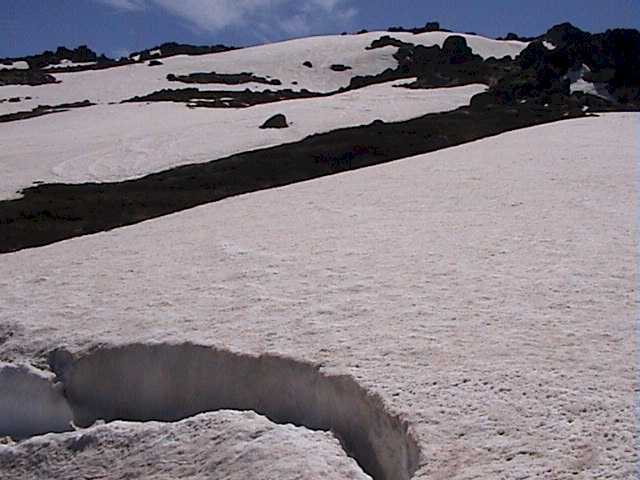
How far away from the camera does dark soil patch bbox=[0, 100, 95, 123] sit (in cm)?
3862

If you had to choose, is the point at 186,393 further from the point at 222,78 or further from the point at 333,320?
the point at 222,78

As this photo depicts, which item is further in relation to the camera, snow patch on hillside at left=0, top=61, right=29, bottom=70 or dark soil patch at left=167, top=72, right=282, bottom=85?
snow patch on hillside at left=0, top=61, right=29, bottom=70

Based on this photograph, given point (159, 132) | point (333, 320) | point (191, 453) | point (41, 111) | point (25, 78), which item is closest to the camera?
point (191, 453)

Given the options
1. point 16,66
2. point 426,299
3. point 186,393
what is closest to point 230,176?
point 426,299

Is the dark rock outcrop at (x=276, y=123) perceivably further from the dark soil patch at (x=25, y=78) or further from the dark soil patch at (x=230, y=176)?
the dark soil patch at (x=25, y=78)

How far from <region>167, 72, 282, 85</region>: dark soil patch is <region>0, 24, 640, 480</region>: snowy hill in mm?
35459

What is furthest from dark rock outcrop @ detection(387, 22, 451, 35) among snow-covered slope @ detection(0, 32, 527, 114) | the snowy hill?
the snowy hill

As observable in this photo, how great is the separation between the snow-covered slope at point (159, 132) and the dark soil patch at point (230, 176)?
1.67 meters

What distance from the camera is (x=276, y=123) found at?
29844 millimetres

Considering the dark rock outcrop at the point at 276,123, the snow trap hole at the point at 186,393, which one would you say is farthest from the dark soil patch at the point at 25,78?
the snow trap hole at the point at 186,393

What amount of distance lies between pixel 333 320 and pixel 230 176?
1389cm

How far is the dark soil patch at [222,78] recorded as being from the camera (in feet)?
181

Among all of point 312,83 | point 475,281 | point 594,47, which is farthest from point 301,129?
point 312,83

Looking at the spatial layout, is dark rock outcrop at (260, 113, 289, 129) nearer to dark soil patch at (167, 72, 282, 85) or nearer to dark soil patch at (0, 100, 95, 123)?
dark soil patch at (0, 100, 95, 123)
